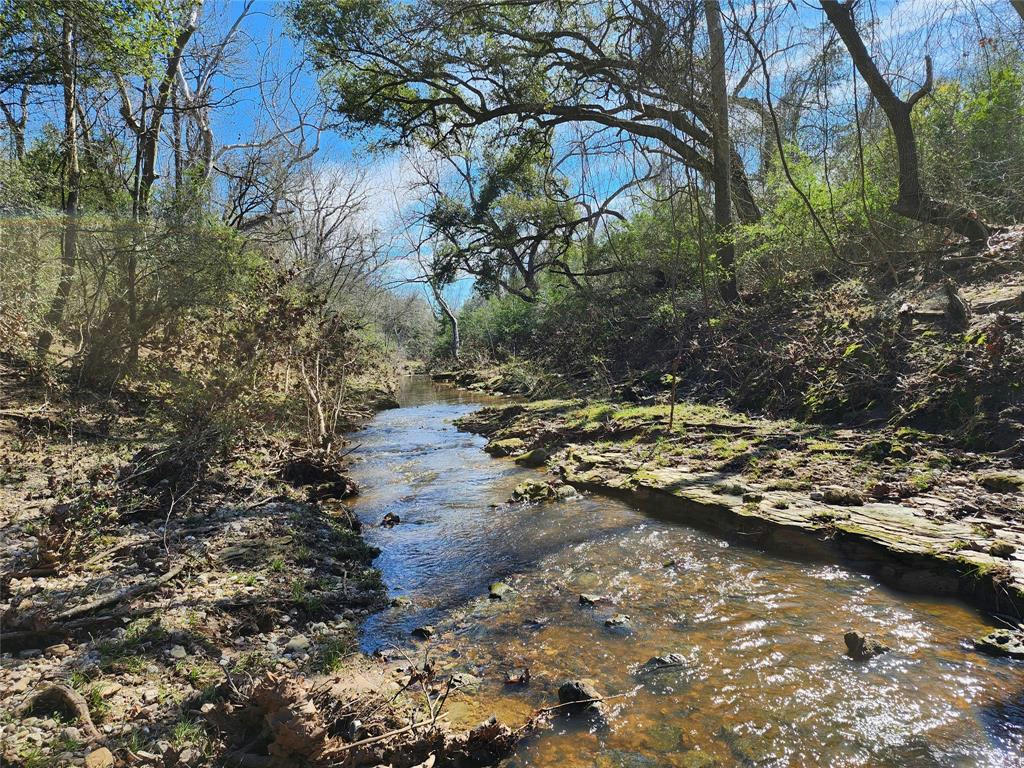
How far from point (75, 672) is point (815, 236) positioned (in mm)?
10926

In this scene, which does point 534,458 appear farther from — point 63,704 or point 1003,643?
point 63,704

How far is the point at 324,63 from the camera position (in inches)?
479

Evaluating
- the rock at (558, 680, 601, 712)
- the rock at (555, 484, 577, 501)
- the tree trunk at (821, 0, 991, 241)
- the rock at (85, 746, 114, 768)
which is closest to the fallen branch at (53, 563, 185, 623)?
the rock at (85, 746, 114, 768)

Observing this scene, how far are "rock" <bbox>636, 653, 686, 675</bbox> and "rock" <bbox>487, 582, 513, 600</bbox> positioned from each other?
4.30ft

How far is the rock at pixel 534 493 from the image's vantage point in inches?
257

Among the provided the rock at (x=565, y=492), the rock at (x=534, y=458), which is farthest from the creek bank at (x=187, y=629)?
the rock at (x=534, y=458)

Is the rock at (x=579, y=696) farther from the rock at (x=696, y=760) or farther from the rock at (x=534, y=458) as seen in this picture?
the rock at (x=534, y=458)

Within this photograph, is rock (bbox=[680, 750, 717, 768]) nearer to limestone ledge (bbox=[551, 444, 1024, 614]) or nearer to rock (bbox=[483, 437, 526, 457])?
limestone ledge (bbox=[551, 444, 1024, 614])

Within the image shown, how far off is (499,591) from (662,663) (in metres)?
1.47

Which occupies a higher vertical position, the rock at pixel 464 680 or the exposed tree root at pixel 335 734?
the exposed tree root at pixel 335 734

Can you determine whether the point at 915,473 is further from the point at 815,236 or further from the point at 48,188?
the point at 48,188

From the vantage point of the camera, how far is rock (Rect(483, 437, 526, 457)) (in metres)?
9.27

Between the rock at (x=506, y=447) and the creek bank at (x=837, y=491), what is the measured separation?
1.33 meters

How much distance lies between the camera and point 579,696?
9.45ft
